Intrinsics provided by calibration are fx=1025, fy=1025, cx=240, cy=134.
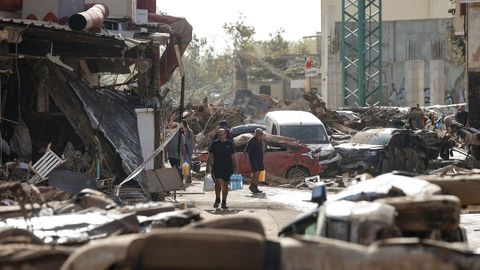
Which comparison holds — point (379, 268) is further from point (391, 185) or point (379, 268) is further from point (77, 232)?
point (77, 232)

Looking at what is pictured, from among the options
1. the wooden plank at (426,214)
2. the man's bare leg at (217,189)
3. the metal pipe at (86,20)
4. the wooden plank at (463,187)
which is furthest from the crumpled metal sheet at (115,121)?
the wooden plank at (426,214)

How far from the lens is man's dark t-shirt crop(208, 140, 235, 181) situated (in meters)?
18.9

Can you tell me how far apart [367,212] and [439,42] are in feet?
228

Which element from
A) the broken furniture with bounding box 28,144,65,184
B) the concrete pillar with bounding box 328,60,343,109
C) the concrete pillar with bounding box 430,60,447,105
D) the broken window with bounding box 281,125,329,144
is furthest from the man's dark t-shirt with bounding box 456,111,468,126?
the concrete pillar with bounding box 328,60,343,109

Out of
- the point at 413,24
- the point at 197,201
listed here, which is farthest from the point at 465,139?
the point at 413,24

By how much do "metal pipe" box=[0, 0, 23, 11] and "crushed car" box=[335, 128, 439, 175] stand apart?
380 inches

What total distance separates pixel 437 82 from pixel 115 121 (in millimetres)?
47357

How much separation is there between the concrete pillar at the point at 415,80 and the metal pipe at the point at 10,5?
41.1 metres

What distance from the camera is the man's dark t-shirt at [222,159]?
744 inches

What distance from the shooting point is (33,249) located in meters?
5.31

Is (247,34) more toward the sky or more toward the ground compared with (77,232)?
more toward the sky

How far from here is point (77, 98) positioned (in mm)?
18062

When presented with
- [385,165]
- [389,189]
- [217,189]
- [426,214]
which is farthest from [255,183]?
[426,214]

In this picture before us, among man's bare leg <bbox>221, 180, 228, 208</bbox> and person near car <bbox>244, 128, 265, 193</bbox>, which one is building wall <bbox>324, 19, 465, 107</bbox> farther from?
man's bare leg <bbox>221, 180, 228, 208</bbox>
